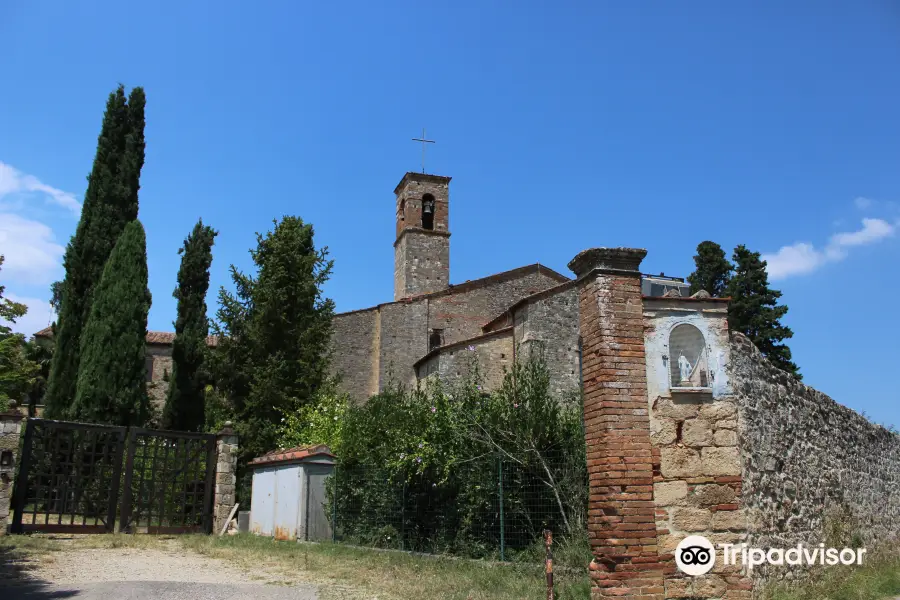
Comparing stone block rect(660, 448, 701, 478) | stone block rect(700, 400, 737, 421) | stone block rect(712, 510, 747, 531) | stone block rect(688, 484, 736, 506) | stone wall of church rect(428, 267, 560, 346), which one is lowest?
stone block rect(712, 510, 747, 531)

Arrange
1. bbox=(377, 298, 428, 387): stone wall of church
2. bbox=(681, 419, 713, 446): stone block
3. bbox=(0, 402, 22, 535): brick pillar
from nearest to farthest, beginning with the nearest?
bbox=(681, 419, 713, 446): stone block → bbox=(0, 402, 22, 535): brick pillar → bbox=(377, 298, 428, 387): stone wall of church

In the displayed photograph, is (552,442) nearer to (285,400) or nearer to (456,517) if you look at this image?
(456,517)

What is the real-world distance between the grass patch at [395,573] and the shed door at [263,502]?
246cm

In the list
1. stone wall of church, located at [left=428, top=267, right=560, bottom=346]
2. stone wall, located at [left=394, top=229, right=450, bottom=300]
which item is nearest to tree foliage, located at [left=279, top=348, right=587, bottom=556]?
stone wall of church, located at [left=428, top=267, right=560, bottom=346]

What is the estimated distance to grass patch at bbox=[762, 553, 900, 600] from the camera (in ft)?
23.0

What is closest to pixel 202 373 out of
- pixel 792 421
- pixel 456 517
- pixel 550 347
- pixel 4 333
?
pixel 4 333

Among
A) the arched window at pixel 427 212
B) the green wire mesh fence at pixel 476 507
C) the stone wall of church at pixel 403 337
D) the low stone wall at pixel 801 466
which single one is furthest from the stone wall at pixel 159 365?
the low stone wall at pixel 801 466

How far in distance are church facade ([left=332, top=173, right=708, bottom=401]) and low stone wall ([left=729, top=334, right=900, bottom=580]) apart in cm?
934

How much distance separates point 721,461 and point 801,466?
2.23m

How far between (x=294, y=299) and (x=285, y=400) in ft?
11.3

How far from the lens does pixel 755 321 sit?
29250 mm

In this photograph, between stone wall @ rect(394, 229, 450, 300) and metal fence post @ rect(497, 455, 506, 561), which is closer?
metal fence post @ rect(497, 455, 506, 561)

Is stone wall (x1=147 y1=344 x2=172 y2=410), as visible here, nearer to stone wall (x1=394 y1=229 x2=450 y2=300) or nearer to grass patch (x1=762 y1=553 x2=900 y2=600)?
stone wall (x1=394 y1=229 x2=450 y2=300)

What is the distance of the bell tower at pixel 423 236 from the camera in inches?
1103
